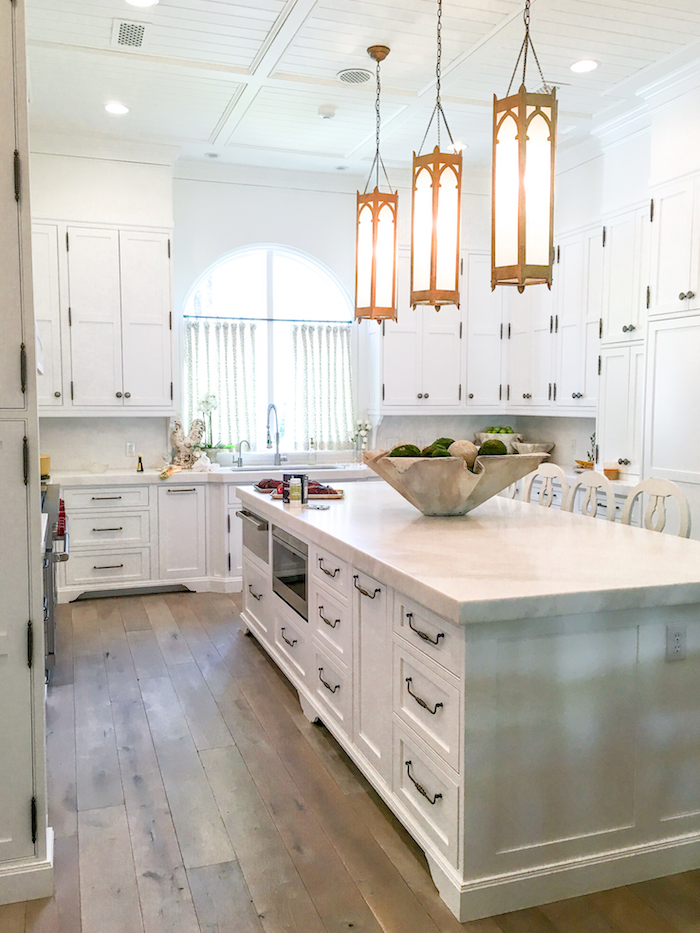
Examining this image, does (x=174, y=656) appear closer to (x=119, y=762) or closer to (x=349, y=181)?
(x=119, y=762)

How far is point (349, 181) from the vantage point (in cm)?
639

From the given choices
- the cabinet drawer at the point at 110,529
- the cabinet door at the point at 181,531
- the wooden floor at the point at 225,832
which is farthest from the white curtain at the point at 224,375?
the wooden floor at the point at 225,832

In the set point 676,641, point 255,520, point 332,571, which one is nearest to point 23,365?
point 332,571

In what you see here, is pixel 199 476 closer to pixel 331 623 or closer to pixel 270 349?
pixel 270 349

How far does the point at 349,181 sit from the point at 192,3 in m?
2.93

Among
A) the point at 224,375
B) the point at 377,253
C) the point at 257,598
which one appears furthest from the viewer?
the point at 224,375

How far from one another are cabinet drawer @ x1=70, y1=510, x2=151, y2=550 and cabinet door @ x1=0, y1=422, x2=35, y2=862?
3322 mm

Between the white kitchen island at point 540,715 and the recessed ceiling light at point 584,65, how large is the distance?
2974 millimetres

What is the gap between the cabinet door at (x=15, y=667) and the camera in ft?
7.03

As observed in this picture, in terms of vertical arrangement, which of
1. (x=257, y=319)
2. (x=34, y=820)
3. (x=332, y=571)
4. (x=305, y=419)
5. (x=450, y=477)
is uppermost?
(x=257, y=319)

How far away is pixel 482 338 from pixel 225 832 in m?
4.77

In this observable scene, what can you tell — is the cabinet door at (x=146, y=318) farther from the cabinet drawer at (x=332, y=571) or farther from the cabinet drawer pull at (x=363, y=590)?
the cabinet drawer pull at (x=363, y=590)

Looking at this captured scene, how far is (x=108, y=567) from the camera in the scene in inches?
217

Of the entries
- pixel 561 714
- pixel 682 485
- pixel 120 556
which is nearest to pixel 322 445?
pixel 120 556
